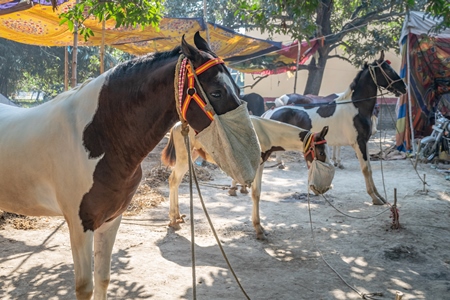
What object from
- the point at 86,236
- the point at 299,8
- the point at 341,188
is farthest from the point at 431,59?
the point at 86,236

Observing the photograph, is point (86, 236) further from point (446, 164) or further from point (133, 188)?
point (446, 164)

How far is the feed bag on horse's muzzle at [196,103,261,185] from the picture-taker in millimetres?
1942

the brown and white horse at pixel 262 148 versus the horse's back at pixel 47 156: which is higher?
the horse's back at pixel 47 156

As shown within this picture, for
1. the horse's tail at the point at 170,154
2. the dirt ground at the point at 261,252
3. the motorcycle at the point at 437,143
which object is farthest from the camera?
the motorcycle at the point at 437,143

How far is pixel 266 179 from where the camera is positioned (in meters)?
9.23

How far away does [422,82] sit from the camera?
40.7 feet

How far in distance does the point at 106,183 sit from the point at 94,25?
21.4 ft

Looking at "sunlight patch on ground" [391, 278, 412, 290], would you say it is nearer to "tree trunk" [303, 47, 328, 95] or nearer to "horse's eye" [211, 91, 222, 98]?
"horse's eye" [211, 91, 222, 98]

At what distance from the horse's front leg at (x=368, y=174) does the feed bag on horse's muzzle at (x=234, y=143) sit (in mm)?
→ 5403

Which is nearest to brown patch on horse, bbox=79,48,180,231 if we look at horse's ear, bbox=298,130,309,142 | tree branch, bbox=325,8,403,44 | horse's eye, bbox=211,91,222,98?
horse's eye, bbox=211,91,222,98

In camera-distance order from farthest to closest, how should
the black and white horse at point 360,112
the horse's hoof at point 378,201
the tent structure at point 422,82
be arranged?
the tent structure at point 422,82
the black and white horse at point 360,112
the horse's hoof at point 378,201

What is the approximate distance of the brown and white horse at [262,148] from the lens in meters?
5.12

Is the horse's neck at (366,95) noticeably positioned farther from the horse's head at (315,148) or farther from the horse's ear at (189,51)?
the horse's ear at (189,51)

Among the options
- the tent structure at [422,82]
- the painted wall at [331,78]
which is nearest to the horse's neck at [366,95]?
the tent structure at [422,82]
